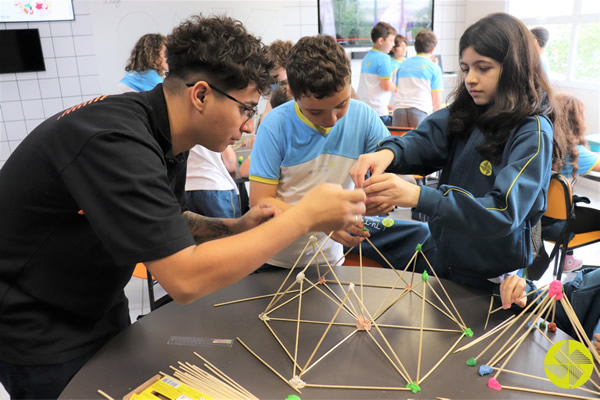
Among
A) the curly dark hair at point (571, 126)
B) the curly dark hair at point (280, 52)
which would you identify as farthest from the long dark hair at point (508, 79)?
the curly dark hair at point (280, 52)

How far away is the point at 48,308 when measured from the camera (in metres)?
1.05

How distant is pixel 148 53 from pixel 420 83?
2466 mm

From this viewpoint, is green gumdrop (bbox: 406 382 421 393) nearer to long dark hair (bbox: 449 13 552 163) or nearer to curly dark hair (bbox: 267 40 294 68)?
long dark hair (bbox: 449 13 552 163)

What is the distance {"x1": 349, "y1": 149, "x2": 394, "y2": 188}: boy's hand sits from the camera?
136cm

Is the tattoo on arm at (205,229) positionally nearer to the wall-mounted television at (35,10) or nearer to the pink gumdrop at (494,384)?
the pink gumdrop at (494,384)

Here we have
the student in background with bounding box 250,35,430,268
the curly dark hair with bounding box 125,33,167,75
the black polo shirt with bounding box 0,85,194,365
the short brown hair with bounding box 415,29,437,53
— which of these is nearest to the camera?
the black polo shirt with bounding box 0,85,194,365

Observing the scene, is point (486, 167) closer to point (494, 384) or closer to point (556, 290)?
point (556, 290)

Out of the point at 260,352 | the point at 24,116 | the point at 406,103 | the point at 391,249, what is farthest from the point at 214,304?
the point at 24,116

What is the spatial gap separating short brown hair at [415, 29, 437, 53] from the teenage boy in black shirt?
350 centimetres

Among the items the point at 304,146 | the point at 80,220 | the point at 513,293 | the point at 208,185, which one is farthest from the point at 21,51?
the point at 513,293

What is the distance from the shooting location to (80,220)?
1.03m

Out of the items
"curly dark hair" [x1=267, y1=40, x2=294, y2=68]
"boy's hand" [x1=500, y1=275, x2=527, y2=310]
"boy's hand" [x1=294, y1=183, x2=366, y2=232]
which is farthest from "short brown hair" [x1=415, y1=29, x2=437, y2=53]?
"boy's hand" [x1=294, y1=183, x2=366, y2=232]

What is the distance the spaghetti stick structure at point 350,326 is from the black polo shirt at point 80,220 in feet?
1.27

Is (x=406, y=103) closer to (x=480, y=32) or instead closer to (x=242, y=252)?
(x=480, y=32)
